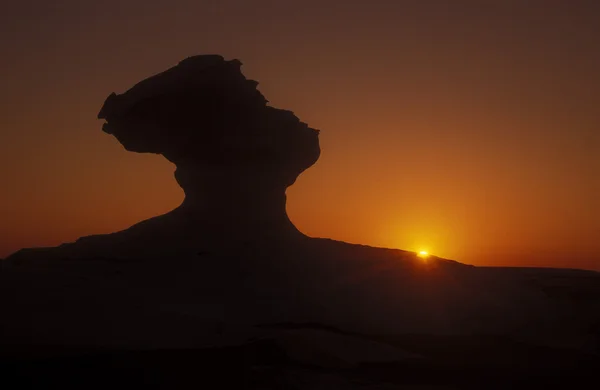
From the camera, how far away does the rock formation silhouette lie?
17109 millimetres

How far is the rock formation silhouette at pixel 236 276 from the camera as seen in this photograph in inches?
674

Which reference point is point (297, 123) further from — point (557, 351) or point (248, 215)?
point (557, 351)

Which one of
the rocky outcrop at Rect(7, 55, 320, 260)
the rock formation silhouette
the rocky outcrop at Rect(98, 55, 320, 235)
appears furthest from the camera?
the rocky outcrop at Rect(98, 55, 320, 235)

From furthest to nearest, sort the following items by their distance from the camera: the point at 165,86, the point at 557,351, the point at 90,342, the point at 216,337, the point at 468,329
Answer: the point at 165,86 < the point at 468,329 < the point at 557,351 < the point at 216,337 < the point at 90,342

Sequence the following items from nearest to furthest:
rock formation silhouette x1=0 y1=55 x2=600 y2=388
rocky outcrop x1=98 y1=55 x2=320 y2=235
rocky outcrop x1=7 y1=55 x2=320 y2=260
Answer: rock formation silhouette x1=0 y1=55 x2=600 y2=388, rocky outcrop x1=7 y1=55 x2=320 y2=260, rocky outcrop x1=98 y1=55 x2=320 y2=235

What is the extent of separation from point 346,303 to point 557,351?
6.70m

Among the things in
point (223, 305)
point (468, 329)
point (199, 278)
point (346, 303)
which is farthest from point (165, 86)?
point (468, 329)

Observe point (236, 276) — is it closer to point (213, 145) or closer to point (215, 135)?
point (213, 145)

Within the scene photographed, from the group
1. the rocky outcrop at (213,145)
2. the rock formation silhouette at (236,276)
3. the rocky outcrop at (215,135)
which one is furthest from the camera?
the rocky outcrop at (215,135)

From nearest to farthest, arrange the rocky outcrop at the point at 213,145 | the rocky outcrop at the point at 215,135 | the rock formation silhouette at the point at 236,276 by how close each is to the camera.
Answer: the rock formation silhouette at the point at 236,276 < the rocky outcrop at the point at 213,145 < the rocky outcrop at the point at 215,135

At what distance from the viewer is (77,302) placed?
17.4 m

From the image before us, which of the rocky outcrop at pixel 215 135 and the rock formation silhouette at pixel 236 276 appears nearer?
the rock formation silhouette at pixel 236 276

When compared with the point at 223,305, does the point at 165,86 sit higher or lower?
higher

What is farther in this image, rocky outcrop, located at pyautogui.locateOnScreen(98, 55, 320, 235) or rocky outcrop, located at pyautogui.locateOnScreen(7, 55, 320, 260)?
rocky outcrop, located at pyautogui.locateOnScreen(98, 55, 320, 235)
